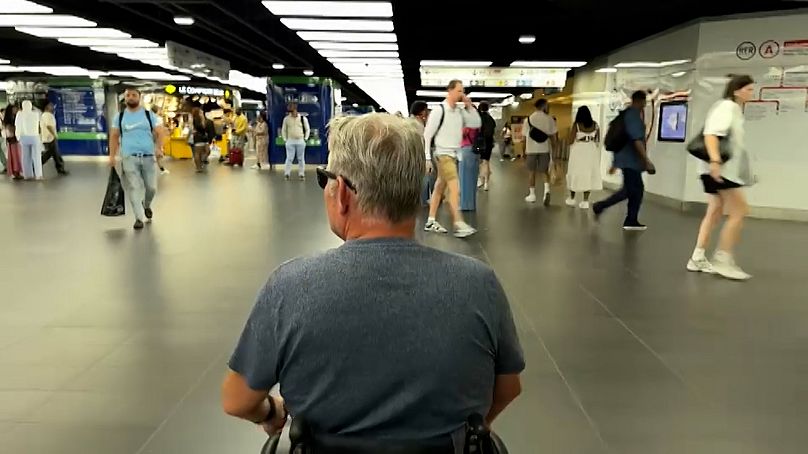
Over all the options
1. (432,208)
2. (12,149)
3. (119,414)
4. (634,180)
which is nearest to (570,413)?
(119,414)

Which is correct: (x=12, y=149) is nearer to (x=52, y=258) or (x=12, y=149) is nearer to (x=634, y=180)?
(x=52, y=258)

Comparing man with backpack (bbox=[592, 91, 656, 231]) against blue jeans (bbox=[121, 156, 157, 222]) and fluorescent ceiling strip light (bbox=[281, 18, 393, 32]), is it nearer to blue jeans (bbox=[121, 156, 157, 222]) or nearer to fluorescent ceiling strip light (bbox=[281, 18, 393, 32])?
fluorescent ceiling strip light (bbox=[281, 18, 393, 32])

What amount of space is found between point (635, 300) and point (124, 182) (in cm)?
588

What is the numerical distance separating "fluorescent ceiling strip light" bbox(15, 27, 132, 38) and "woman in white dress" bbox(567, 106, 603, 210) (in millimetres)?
8663

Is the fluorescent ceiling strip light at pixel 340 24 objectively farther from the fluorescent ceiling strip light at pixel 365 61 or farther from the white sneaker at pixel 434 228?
the fluorescent ceiling strip light at pixel 365 61

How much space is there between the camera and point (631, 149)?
7973 millimetres

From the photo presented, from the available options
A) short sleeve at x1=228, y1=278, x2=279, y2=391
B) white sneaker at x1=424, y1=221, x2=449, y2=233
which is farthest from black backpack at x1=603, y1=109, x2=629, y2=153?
short sleeve at x1=228, y1=278, x2=279, y2=391

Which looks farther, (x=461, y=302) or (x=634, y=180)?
(x=634, y=180)

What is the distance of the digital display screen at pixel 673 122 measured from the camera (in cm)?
1093

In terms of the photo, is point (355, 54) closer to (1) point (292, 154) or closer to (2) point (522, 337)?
(1) point (292, 154)

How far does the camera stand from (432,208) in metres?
7.70

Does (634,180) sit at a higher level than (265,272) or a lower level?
higher

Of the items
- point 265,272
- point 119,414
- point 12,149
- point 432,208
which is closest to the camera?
point 119,414

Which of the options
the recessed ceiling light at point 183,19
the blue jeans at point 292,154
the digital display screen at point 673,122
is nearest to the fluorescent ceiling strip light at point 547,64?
the digital display screen at point 673,122
